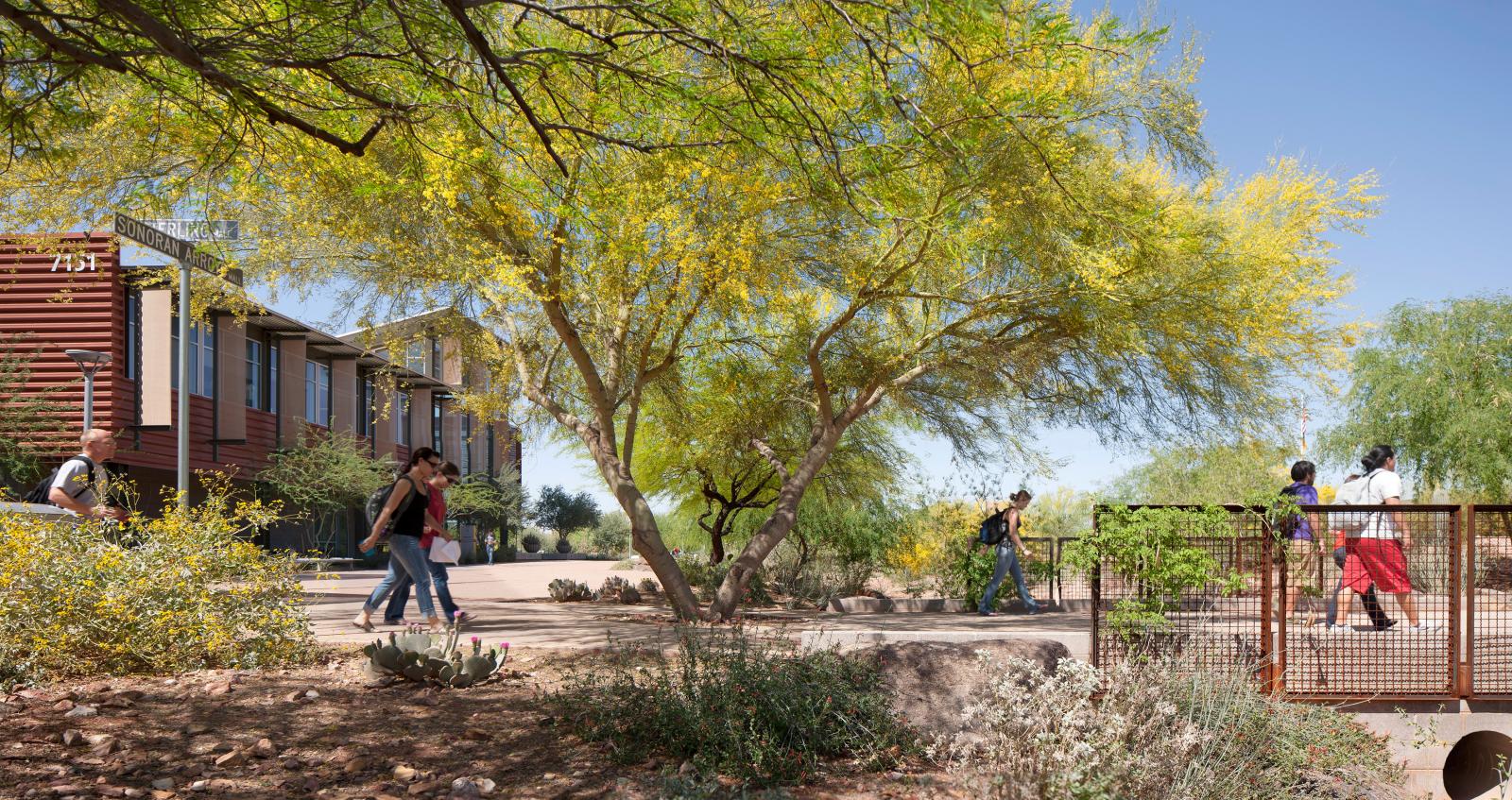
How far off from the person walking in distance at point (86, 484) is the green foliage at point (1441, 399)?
27276 mm

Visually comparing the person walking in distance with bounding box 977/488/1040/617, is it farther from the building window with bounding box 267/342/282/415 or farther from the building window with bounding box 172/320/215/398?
the building window with bounding box 267/342/282/415

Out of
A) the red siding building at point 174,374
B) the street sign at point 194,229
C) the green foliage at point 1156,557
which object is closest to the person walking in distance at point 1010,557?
the red siding building at point 174,374

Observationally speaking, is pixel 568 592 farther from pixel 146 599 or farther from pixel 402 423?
pixel 402 423

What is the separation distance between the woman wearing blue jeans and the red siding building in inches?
183

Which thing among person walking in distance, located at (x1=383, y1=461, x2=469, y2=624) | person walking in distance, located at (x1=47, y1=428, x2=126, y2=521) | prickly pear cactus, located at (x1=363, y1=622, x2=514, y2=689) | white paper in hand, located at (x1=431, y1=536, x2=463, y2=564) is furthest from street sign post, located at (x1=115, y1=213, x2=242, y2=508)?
prickly pear cactus, located at (x1=363, y1=622, x2=514, y2=689)

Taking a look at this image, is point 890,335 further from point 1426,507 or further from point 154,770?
point 154,770

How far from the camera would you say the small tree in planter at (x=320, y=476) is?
34.7 m

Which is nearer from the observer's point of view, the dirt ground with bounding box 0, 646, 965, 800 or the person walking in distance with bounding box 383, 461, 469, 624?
the dirt ground with bounding box 0, 646, 965, 800

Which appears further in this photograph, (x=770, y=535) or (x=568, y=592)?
(x=568, y=592)

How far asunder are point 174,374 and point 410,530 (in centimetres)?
2251

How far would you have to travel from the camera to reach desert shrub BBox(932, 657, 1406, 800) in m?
5.38

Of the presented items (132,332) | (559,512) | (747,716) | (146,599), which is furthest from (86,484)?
(559,512)

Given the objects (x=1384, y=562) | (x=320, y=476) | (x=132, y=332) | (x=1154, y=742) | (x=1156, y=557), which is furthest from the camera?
(x=320, y=476)

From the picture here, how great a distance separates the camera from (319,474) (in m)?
36.1
